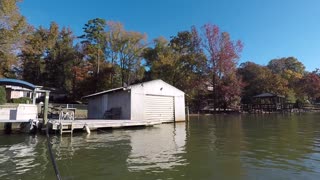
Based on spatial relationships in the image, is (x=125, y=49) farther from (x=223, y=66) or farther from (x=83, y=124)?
(x=83, y=124)

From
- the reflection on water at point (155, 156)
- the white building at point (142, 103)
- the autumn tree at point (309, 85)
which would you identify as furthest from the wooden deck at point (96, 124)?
the autumn tree at point (309, 85)

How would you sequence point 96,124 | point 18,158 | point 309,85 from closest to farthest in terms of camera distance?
1. point 18,158
2. point 96,124
3. point 309,85

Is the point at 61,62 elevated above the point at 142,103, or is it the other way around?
the point at 61,62

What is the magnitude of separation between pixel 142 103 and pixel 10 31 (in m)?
17.5

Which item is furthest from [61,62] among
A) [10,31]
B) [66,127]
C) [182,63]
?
[66,127]

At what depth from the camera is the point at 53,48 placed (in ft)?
159

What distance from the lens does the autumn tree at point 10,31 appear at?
2970cm

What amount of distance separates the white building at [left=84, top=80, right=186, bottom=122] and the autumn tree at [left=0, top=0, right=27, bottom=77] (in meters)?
11.1

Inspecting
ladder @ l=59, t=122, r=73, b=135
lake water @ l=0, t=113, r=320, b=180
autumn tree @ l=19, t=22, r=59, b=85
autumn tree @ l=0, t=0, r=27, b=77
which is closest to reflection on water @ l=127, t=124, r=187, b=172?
lake water @ l=0, t=113, r=320, b=180

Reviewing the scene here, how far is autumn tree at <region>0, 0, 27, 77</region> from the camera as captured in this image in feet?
97.5

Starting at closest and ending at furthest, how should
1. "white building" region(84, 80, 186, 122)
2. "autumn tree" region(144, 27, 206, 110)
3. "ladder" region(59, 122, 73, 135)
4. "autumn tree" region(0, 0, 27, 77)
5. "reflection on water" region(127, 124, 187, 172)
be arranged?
"reflection on water" region(127, 124, 187, 172) → "ladder" region(59, 122, 73, 135) → "white building" region(84, 80, 186, 122) → "autumn tree" region(0, 0, 27, 77) → "autumn tree" region(144, 27, 206, 110)

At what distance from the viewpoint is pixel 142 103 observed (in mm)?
23281

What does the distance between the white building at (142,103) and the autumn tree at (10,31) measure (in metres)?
11.1

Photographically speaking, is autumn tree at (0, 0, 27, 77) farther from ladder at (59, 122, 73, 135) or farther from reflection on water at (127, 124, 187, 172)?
reflection on water at (127, 124, 187, 172)
